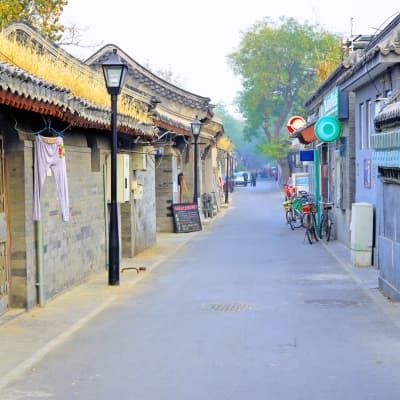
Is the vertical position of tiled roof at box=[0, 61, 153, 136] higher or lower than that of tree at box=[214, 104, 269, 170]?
lower

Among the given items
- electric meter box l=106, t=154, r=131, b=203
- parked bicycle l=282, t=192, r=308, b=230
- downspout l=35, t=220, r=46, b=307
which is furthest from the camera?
parked bicycle l=282, t=192, r=308, b=230

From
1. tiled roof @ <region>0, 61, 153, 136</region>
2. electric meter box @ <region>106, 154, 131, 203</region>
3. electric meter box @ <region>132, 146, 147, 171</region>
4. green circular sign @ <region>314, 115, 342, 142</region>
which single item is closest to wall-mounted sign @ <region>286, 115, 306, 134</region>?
green circular sign @ <region>314, 115, 342, 142</region>

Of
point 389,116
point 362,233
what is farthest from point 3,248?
point 362,233

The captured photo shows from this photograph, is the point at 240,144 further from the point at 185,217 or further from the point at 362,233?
the point at 362,233

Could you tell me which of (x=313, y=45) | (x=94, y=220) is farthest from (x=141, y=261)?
(x=313, y=45)

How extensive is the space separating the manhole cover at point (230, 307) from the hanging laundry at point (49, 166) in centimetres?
271

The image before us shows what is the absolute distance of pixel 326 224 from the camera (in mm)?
24078

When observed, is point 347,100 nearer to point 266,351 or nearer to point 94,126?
point 94,126

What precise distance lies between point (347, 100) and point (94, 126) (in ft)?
32.6

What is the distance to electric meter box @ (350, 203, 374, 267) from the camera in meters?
16.8

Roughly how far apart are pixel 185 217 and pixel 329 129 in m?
7.79

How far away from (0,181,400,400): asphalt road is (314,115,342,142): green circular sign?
6627 millimetres

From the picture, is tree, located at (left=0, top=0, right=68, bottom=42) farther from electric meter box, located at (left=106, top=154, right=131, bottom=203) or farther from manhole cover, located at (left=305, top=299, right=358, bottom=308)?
manhole cover, located at (left=305, top=299, right=358, bottom=308)

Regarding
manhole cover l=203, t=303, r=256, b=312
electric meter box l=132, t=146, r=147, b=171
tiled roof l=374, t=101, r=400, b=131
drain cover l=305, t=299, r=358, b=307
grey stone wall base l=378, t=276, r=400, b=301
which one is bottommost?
drain cover l=305, t=299, r=358, b=307
